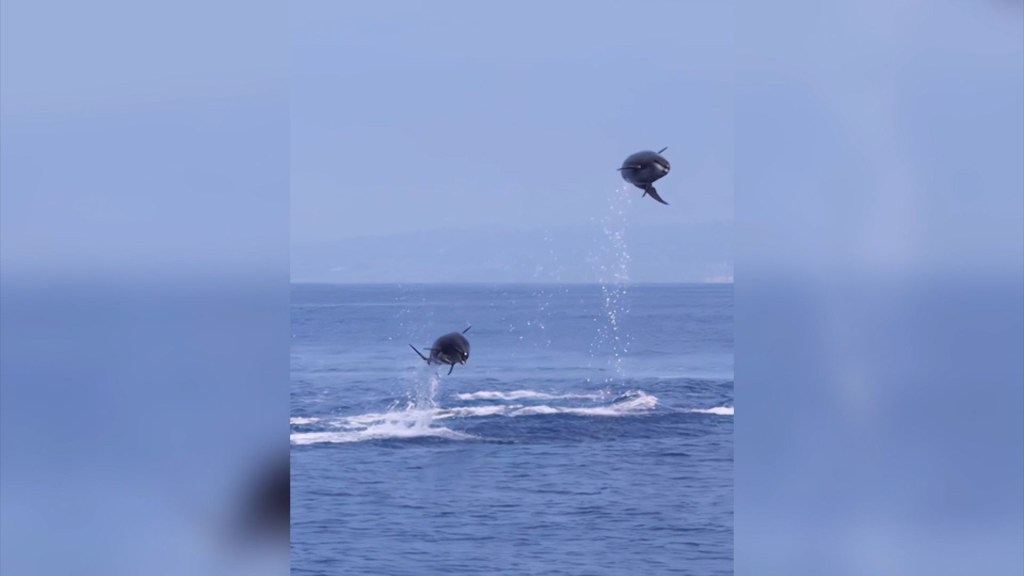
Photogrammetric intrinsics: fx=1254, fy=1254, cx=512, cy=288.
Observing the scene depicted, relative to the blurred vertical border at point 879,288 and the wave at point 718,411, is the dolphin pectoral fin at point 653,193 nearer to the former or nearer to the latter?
the blurred vertical border at point 879,288

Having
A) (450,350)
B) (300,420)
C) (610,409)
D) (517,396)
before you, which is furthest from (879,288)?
(300,420)

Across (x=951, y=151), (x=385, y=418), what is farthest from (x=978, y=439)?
(x=385, y=418)

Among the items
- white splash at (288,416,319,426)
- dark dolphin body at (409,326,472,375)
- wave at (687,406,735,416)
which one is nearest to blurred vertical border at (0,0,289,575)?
white splash at (288,416,319,426)

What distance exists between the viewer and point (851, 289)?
4.50 metres

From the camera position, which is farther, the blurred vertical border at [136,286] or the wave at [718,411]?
the wave at [718,411]

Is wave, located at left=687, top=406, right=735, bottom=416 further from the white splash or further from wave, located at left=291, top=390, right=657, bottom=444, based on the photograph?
the white splash

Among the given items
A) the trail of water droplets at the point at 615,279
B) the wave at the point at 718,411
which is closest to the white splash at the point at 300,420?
the trail of water droplets at the point at 615,279

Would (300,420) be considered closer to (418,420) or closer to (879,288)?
(418,420)

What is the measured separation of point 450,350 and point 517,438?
395 millimetres

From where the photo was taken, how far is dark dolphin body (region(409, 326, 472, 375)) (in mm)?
4465

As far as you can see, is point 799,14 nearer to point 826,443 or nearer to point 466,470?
point 826,443

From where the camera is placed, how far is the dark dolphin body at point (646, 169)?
175 inches

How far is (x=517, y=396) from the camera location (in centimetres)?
449

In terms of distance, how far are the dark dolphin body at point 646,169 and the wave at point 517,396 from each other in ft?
2.48
